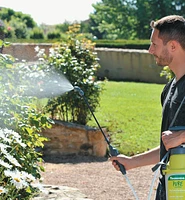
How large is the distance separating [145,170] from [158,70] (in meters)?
8.57

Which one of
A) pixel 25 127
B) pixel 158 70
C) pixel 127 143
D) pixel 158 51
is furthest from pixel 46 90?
pixel 158 70

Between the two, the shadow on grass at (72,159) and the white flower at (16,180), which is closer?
the white flower at (16,180)

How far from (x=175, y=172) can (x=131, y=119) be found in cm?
606

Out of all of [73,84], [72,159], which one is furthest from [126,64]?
[72,159]

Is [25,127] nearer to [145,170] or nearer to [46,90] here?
[145,170]

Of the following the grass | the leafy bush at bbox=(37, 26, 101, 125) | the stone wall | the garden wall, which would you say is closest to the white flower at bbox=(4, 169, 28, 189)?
the stone wall

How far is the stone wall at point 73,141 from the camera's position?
21.5 feet

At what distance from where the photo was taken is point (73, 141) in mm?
6621

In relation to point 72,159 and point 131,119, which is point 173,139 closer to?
point 72,159

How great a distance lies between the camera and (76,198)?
12.5 feet

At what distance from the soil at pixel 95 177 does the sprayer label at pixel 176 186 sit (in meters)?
2.83

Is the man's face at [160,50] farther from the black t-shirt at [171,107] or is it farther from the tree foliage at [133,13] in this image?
the tree foliage at [133,13]

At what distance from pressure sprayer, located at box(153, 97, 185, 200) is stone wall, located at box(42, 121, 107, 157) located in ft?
14.8

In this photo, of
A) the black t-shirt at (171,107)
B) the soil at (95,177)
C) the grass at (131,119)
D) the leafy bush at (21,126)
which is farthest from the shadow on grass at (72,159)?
the black t-shirt at (171,107)
